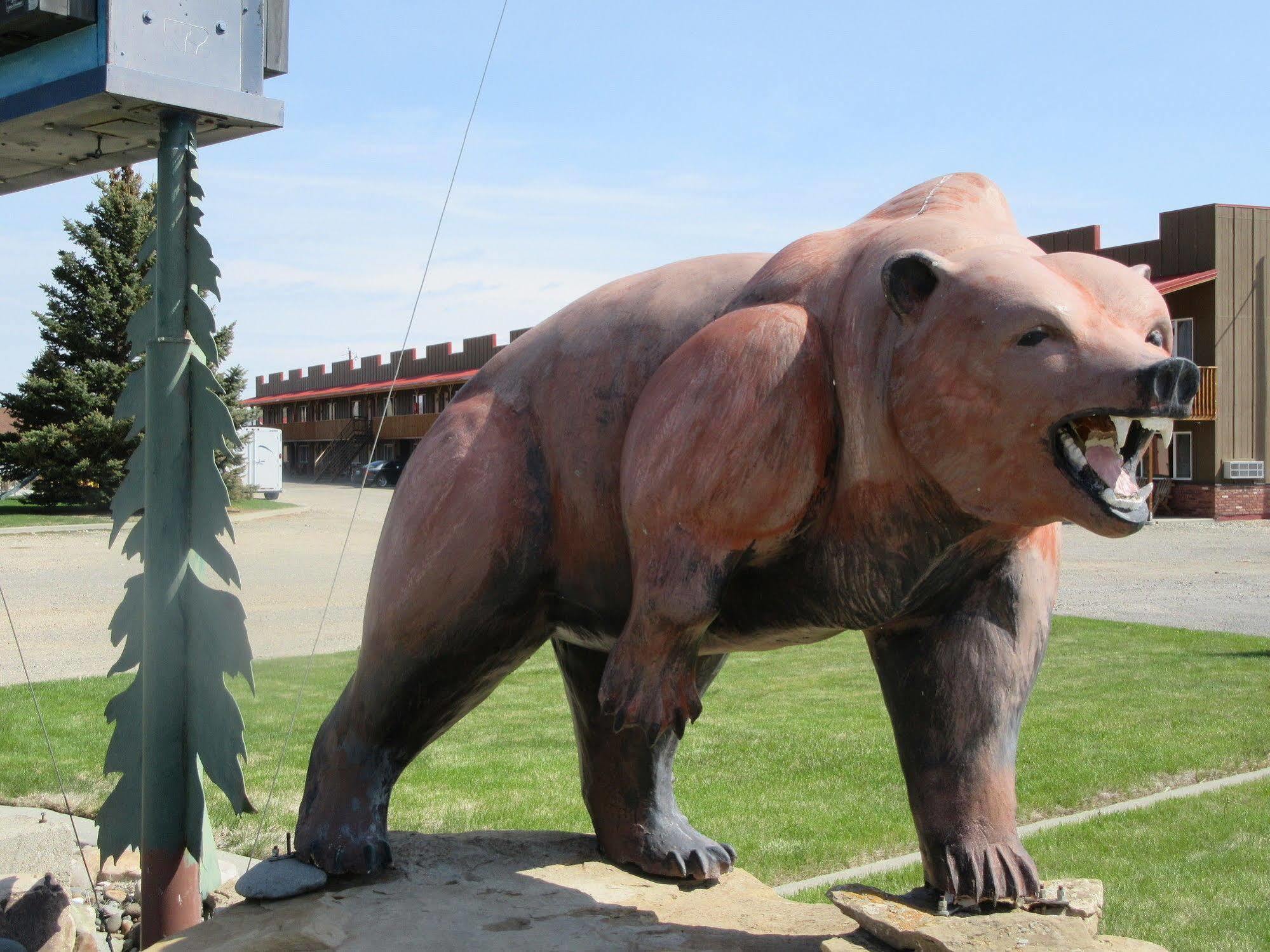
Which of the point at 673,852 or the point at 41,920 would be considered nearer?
the point at 673,852

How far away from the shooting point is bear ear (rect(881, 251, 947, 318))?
2.28 metres

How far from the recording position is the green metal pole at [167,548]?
11.0ft

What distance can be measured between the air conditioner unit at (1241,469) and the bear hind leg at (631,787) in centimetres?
2174

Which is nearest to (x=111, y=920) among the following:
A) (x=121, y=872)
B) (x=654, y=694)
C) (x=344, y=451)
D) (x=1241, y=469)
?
(x=121, y=872)

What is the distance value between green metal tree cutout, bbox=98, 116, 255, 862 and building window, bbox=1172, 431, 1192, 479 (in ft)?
73.5

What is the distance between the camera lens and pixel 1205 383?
73.0 ft

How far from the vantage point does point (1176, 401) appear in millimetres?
2033

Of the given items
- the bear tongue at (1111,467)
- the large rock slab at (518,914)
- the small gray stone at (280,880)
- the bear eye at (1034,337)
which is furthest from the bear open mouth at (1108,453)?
the small gray stone at (280,880)

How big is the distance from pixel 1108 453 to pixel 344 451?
18841 millimetres

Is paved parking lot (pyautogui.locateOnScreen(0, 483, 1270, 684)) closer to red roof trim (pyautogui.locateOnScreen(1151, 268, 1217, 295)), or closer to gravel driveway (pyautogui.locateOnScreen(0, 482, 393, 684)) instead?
gravel driveway (pyautogui.locateOnScreen(0, 482, 393, 684))

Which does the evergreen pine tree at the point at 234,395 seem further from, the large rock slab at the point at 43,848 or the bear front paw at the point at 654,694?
the bear front paw at the point at 654,694

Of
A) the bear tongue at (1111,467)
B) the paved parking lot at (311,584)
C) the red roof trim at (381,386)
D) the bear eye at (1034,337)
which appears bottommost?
the paved parking lot at (311,584)

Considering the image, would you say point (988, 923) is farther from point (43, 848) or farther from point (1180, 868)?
point (43, 848)

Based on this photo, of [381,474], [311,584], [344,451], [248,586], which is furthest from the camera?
[381,474]
